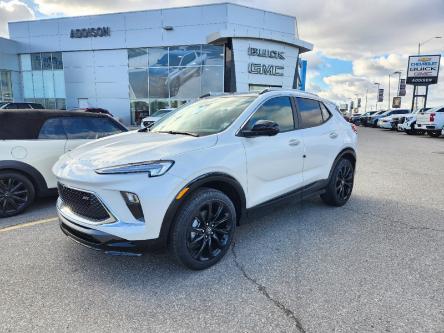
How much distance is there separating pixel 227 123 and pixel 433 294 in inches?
99.5

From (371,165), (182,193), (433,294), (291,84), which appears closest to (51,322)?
(182,193)

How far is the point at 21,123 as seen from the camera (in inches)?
198

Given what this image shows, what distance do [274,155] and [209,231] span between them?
1.24 meters

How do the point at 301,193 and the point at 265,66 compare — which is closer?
the point at 301,193

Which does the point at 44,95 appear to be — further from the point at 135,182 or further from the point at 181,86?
the point at 135,182

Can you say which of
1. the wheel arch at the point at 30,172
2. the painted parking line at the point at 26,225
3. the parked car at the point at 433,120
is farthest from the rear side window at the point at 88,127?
the parked car at the point at 433,120

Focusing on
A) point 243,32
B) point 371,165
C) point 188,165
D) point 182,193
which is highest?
point 243,32

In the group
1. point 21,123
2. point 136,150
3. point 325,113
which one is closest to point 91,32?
point 21,123

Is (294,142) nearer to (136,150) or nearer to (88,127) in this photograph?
(136,150)

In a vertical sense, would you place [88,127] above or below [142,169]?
above

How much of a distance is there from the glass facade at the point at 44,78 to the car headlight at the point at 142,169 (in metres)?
33.2

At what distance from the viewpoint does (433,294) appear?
2.89 meters

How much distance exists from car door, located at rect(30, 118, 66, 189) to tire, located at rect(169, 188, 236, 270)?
310 centimetres

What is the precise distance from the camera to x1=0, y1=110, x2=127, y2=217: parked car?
4809mm
